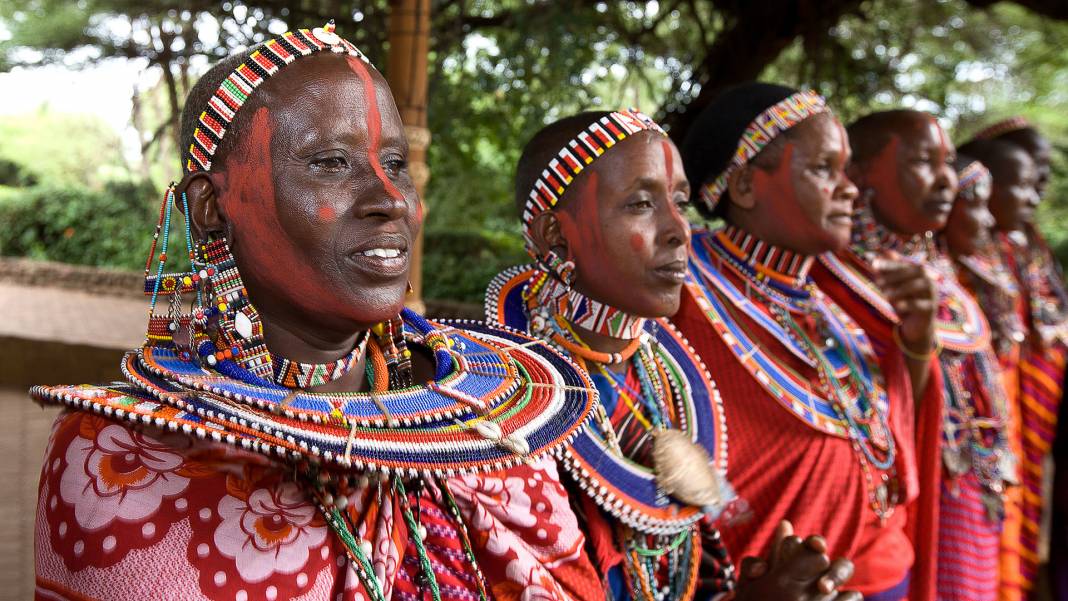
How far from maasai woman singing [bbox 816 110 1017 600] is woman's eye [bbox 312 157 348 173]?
6.99 feet

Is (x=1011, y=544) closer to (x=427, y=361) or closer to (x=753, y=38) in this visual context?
(x=753, y=38)

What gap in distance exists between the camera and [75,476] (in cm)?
113

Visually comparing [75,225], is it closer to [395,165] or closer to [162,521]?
[395,165]

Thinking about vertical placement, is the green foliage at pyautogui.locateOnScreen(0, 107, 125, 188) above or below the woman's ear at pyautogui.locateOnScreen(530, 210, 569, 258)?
below

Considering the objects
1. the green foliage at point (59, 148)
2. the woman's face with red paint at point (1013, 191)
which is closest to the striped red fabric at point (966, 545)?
the woman's face with red paint at point (1013, 191)

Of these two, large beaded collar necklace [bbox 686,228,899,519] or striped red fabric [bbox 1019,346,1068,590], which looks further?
striped red fabric [bbox 1019,346,1068,590]

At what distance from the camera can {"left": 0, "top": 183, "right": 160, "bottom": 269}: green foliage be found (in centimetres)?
A: 1173

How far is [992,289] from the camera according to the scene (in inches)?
155

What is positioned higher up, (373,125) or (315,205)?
(373,125)

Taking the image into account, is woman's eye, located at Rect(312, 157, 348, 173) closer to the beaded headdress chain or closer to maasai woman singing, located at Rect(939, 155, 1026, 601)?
the beaded headdress chain

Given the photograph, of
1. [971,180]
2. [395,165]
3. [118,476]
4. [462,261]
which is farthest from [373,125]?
[462,261]

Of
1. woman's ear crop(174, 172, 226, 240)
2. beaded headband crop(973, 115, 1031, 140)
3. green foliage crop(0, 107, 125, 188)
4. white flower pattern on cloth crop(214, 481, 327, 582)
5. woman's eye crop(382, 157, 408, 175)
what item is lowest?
green foliage crop(0, 107, 125, 188)

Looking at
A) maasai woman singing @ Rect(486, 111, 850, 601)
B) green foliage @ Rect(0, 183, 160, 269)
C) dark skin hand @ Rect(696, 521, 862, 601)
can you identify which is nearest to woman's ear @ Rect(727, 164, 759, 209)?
maasai woman singing @ Rect(486, 111, 850, 601)

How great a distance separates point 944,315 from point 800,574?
6.19ft
